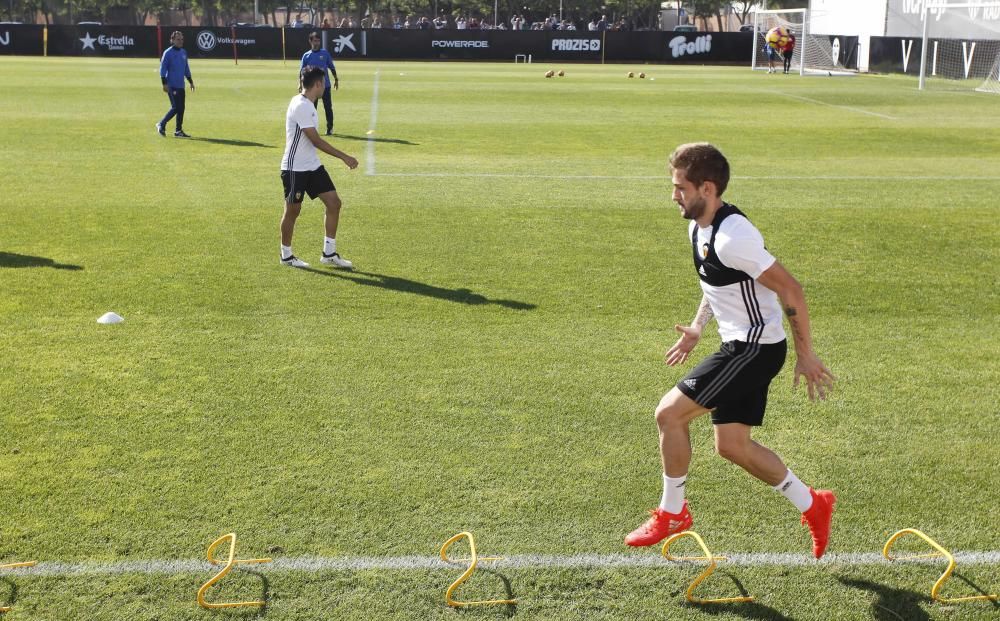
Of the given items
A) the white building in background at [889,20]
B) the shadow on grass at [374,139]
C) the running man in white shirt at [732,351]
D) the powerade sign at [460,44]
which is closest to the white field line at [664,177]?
the shadow on grass at [374,139]

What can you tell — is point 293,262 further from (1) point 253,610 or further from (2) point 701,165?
(2) point 701,165

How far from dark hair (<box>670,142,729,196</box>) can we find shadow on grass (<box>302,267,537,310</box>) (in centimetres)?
511

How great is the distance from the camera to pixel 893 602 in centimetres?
480

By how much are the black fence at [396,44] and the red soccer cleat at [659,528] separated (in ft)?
172

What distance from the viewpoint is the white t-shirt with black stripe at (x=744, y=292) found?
471 centimetres

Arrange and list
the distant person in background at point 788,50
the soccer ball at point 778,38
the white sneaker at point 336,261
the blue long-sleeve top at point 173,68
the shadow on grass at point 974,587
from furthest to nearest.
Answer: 1. the distant person in background at point 788,50
2. the soccer ball at point 778,38
3. the blue long-sleeve top at point 173,68
4. the white sneaker at point 336,261
5. the shadow on grass at point 974,587

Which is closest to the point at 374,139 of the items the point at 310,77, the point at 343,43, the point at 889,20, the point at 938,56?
the point at 310,77

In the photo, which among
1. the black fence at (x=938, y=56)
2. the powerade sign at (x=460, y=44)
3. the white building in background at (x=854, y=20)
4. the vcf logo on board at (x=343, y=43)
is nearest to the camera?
the black fence at (x=938, y=56)

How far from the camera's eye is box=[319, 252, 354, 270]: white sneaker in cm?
1136

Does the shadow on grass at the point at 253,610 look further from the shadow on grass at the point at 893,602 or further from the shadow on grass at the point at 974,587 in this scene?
the shadow on grass at the point at 974,587

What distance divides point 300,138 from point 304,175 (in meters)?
0.40

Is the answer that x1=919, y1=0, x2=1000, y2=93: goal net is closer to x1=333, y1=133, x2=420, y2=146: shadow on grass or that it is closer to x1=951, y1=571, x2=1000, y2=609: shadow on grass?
x1=333, y1=133, x2=420, y2=146: shadow on grass

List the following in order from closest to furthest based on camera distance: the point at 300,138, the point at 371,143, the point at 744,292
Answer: the point at 744,292, the point at 300,138, the point at 371,143

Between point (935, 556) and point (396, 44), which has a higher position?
point (396, 44)
